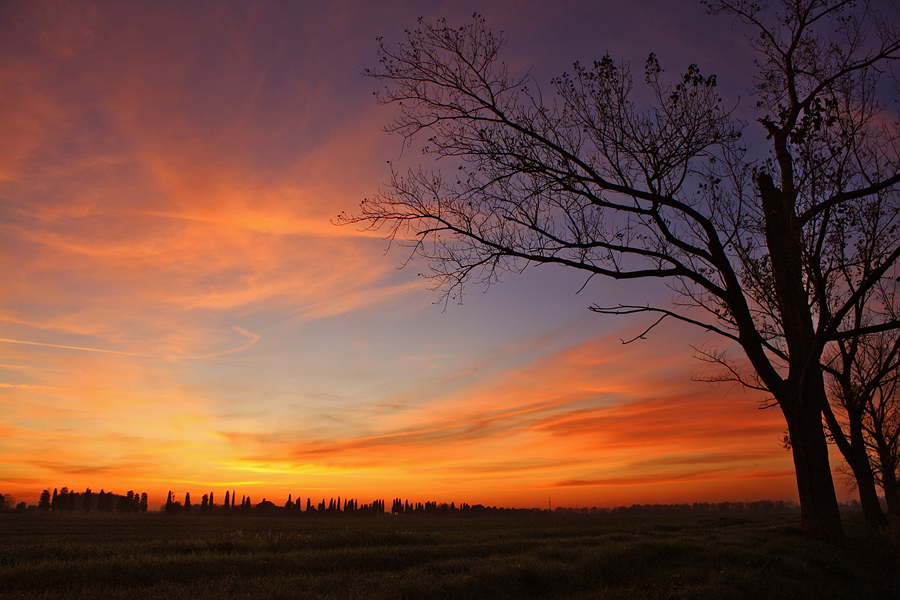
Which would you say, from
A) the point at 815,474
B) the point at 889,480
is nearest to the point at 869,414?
the point at 889,480

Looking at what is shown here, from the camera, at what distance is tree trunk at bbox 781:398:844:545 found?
1252 cm

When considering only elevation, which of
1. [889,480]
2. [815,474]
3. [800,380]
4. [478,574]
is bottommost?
[889,480]

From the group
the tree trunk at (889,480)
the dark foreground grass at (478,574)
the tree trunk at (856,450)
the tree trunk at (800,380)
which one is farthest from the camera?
the tree trunk at (889,480)

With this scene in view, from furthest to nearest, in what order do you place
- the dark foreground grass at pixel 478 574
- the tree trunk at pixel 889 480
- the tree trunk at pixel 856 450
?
the tree trunk at pixel 889 480, the tree trunk at pixel 856 450, the dark foreground grass at pixel 478 574

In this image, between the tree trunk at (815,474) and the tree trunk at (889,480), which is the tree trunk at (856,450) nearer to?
the tree trunk at (815,474)

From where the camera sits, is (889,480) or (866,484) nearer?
(866,484)

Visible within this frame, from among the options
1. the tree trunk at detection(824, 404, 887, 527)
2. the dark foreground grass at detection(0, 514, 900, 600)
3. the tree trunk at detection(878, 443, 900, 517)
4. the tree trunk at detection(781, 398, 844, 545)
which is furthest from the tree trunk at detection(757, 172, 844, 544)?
the tree trunk at detection(878, 443, 900, 517)

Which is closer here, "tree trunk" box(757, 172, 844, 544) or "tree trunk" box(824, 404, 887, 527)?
"tree trunk" box(757, 172, 844, 544)

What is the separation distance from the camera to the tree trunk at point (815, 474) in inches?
493

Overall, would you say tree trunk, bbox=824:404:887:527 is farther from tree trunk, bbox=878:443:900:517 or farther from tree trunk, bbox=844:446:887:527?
tree trunk, bbox=878:443:900:517

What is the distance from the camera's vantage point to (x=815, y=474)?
1259 cm

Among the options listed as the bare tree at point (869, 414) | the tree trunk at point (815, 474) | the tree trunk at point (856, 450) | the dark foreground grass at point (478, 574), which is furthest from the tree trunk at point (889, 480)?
the tree trunk at point (815, 474)

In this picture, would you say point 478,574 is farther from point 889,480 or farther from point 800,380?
point 889,480

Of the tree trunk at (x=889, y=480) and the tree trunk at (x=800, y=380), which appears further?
the tree trunk at (x=889, y=480)
